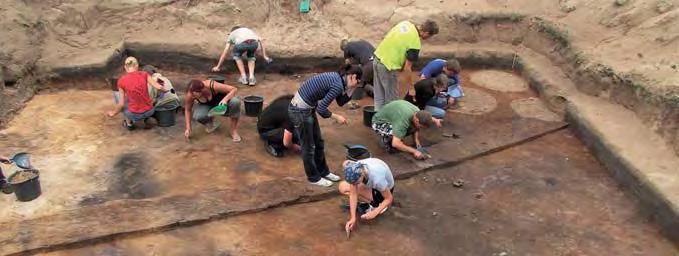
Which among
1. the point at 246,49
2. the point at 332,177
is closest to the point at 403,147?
the point at 332,177

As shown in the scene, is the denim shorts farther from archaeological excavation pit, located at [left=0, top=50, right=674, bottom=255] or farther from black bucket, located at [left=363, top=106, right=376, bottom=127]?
black bucket, located at [left=363, top=106, right=376, bottom=127]

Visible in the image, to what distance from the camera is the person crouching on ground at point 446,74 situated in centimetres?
831

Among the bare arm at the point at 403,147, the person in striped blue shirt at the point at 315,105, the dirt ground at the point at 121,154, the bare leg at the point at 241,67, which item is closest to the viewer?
the person in striped blue shirt at the point at 315,105

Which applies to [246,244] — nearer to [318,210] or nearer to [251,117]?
[318,210]

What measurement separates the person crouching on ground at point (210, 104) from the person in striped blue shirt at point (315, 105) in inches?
58.4

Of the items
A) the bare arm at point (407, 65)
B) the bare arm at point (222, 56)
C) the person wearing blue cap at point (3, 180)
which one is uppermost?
the bare arm at point (407, 65)

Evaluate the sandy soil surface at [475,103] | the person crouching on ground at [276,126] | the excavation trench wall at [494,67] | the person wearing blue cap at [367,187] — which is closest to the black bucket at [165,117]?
the person crouching on ground at [276,126]

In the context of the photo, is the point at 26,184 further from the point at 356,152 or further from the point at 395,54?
the point at 395,54

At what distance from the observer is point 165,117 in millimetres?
7707

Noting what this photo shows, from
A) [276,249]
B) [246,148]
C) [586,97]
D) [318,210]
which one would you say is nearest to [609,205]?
[586,97]

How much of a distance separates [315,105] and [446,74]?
10.5 ft

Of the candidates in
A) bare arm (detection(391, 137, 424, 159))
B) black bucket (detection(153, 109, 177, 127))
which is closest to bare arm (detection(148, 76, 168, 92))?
black bucket (detection(153, 109, 177, 127))

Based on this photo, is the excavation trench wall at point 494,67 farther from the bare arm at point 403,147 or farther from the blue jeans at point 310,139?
the blue jeans at point 310,139

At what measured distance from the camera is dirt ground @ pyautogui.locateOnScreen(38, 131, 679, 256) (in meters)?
5.28
